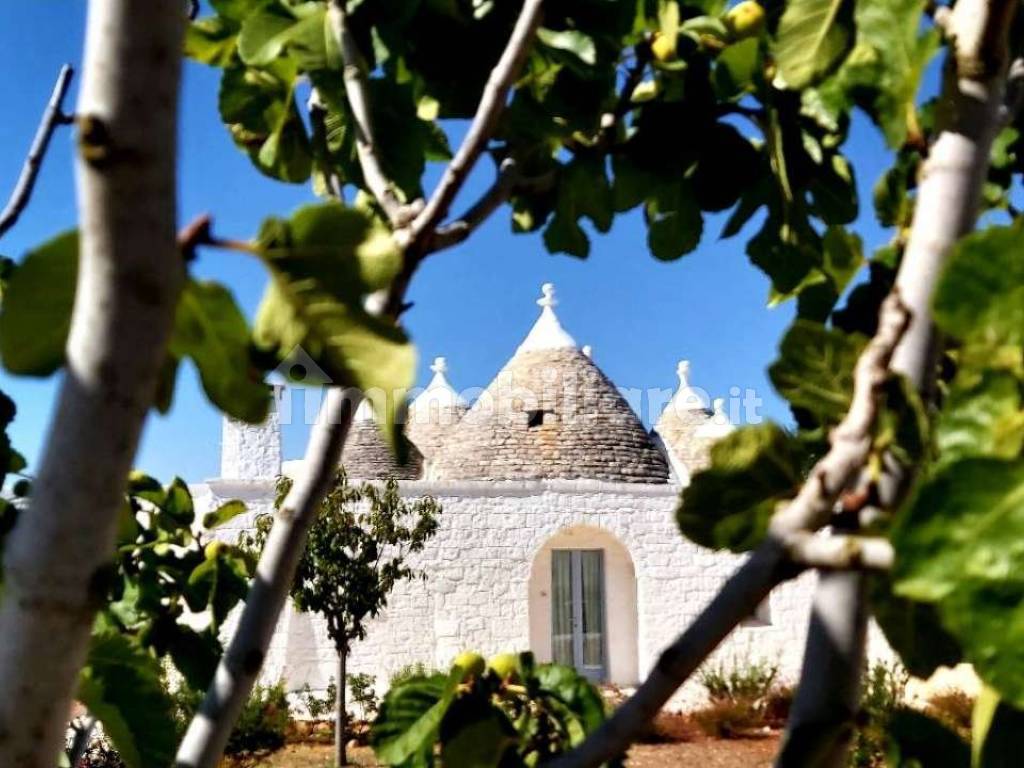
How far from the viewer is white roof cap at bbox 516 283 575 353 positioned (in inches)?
512

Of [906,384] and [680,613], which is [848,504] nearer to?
[906,384]

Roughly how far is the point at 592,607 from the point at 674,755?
3.41 meters

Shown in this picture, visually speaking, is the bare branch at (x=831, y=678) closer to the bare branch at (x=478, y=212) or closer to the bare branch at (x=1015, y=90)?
the bare branch at (x=1015, y=90)

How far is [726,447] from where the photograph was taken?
0.55m

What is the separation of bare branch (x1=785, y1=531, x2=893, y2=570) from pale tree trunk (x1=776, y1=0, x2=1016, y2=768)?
0.04 meters

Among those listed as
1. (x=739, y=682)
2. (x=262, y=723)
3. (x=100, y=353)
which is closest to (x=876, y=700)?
(x=739, y=682)

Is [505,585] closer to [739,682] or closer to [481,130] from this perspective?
[739,682]

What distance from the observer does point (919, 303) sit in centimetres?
49

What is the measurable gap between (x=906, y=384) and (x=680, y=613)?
38.6 ft

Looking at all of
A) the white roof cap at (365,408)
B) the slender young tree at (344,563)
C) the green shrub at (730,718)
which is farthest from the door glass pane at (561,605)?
the white roof cap at (365,408)

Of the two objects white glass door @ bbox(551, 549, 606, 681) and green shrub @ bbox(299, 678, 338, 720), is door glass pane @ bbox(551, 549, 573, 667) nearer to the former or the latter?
white glass door @ bbox(551, 549, 606, 681)

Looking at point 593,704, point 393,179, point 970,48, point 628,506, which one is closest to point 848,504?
point 970,48

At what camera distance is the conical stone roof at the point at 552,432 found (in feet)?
→ 38.9

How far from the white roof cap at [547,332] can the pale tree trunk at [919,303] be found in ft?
40.7
